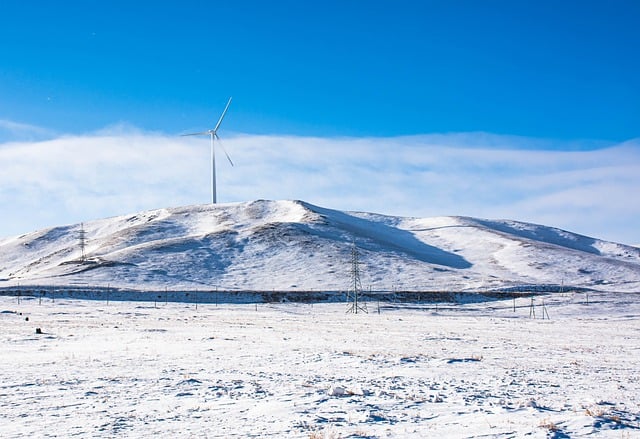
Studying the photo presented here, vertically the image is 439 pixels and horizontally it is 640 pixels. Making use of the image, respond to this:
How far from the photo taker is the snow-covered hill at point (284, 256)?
4124 inches

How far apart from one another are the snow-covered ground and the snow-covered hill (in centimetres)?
6887

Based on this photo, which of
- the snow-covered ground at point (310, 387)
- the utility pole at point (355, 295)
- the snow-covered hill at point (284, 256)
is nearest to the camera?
the snow-covered ground at point (310, 387)

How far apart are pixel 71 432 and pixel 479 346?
22353 mm

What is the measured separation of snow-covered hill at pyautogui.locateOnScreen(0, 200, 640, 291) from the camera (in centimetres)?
10475

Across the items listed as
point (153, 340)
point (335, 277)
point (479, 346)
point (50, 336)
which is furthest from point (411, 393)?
point (335, 277)

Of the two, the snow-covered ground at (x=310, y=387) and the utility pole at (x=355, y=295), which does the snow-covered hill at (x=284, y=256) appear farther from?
the snow-covered ground at (x=310, y=387)

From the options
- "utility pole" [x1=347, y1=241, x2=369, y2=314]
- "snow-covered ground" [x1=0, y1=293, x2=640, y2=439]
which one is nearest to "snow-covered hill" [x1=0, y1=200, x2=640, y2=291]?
"utility pole" [x1=347, y1=241, x2=369, y2=314]

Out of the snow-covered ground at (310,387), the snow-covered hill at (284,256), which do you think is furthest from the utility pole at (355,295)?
the snow-covered ground at (310,387)

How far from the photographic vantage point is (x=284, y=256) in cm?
12375

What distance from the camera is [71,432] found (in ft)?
39.9

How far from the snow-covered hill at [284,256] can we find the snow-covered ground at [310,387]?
226 feet

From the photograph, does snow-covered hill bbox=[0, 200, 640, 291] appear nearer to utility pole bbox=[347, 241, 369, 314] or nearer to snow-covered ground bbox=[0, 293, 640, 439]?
utility pole bbox=[347, 241, 369, 314]

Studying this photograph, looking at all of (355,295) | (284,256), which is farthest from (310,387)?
(284,256)

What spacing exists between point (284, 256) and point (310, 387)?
10688cm
